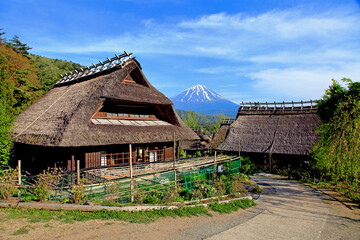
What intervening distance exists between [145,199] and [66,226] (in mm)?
3063

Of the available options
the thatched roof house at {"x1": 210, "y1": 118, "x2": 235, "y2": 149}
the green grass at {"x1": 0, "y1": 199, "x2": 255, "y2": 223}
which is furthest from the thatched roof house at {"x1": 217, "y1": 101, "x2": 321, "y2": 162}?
the green grass at {"x1": 0, "y1": 199, "x2": 255, "y2": 223}

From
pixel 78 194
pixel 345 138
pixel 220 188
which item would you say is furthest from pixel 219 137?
pixel 78 194

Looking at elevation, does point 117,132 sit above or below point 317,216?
above

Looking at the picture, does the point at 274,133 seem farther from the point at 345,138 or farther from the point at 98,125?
the point at 98,125

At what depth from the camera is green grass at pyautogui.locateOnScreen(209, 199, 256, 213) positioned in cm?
868

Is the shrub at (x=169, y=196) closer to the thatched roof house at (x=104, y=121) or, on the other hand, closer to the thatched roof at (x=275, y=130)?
the thatched roof house at (x=104, y=121)

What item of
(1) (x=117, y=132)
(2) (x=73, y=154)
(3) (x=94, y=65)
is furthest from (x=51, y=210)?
(3) (x=94, y=65)

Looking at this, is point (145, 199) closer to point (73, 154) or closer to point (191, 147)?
point (73, 154)

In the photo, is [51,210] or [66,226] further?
[51,210]

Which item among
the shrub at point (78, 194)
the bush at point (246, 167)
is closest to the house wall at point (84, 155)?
the shrub at point (78, 194)

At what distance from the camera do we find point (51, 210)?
22.7 feet

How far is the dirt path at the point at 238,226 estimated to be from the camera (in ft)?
19.0

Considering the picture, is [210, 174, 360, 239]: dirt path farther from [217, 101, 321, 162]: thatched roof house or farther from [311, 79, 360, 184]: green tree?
[217, 101, 321, 162]: thatched roof house

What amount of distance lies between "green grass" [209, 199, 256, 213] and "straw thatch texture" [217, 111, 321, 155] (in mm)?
11361
